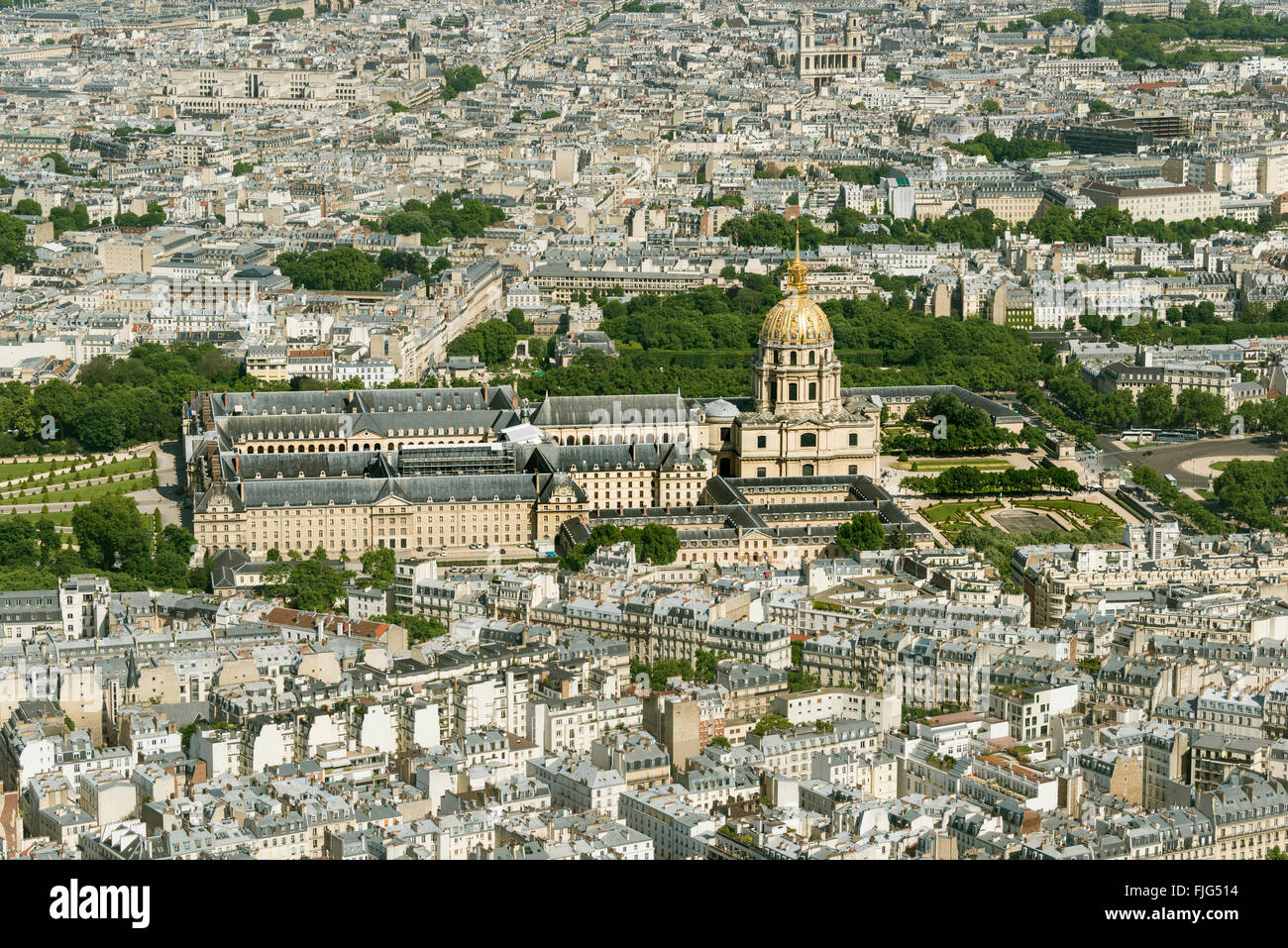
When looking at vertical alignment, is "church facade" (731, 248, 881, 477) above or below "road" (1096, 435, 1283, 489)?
above

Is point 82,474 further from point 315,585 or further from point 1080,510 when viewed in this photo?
point 1080,510

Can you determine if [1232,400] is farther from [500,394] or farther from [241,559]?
[241,559]

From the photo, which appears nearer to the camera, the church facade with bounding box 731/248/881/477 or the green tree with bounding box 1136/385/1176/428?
the church facade with bounding box 731/248/881/477

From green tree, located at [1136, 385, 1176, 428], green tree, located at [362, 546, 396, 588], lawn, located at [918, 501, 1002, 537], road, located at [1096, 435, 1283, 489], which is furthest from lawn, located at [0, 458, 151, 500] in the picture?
green tree, located at [1136, 385, 1176, 428]

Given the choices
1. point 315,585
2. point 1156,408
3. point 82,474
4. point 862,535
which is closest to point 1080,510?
point 862,535

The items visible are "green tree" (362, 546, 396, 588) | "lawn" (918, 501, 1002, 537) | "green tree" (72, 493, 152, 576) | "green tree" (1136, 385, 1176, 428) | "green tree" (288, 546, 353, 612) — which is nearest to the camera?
"green tree" (288, 546, 353, 612)

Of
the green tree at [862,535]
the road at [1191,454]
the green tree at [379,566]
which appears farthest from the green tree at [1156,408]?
the green tree at [379,566]

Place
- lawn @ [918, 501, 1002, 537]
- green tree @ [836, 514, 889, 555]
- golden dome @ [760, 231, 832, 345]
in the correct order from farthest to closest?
golden dome @ [760, 231, 832, 345] → lawn @ [918, 501, 1002, 537] → green tree @ [836, 514, 889, 555]

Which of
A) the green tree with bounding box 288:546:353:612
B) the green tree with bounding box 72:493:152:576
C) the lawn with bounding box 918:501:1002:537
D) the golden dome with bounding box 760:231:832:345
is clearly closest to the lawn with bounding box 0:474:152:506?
the green tree with bounding box 72:493:152:576

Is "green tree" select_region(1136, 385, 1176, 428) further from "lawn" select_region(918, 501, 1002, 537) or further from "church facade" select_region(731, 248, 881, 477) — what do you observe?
"lawn" select_region(918, 501, 1002, 537)

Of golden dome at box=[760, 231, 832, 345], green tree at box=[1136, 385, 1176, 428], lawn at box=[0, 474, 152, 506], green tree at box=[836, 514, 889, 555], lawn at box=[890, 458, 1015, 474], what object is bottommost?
green tree at box=[836, 514, 889, 555]
